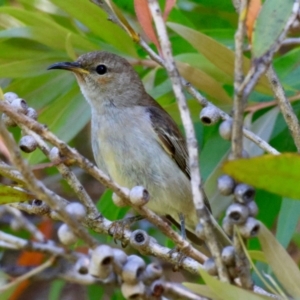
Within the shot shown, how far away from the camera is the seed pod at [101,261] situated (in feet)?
3.70

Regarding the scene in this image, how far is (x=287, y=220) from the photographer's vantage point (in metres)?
2.40

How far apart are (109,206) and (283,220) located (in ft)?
2.72

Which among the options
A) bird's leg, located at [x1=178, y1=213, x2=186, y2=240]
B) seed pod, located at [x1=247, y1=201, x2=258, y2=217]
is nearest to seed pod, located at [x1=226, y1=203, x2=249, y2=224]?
seed pod, located at [x1=247, y1=201, x2=258, y2=217]

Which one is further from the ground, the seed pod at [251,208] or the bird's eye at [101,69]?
the seed pod at [251,208]

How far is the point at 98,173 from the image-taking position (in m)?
1.36

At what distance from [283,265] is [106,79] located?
6.42ft

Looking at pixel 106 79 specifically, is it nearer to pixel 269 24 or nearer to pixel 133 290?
pixel 269 24

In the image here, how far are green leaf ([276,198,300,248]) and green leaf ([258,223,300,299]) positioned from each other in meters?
0.91

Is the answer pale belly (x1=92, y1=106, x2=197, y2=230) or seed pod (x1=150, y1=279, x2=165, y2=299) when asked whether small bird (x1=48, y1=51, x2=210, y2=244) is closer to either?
pale belly (x1=92, y1=106, x2=197, y2=230)

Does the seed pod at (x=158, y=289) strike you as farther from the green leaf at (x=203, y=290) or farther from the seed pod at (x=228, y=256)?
the green leaf at (x=203, y=290)

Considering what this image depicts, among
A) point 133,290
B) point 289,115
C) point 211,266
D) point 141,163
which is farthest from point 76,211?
point 141,163

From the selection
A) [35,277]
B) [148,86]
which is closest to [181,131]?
[148,86]

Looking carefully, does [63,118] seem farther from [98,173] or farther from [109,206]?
[98,173]

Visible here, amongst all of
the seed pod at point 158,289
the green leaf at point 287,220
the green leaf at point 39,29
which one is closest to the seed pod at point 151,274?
the seed pod at point 158,289
